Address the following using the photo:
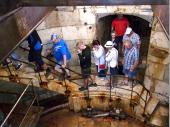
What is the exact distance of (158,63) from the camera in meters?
6.65

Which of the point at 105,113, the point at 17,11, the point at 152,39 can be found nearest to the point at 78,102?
the point at 105,113

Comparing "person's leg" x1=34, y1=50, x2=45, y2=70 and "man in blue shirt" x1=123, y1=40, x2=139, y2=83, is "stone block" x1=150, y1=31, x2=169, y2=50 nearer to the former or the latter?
"man in blue shirt" x1=123, y1=40, x2=139, y2=83

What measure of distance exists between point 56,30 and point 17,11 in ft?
18.1

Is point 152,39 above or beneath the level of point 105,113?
above

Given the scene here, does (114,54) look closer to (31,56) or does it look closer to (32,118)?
(31,56)

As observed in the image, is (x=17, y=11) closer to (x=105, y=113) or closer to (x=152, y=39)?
(x=152, y=39)

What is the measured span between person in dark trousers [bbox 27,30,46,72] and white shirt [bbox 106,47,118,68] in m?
1.93

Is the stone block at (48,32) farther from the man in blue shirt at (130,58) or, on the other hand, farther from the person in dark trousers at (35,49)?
the man in blue shirt at (130,58)

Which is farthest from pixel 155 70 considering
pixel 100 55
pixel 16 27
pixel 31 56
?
pixel 16 27

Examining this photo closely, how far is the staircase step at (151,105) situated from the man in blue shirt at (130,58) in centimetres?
89

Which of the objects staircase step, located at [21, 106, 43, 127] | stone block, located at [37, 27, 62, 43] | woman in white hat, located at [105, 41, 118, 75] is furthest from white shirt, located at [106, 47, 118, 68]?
staircase step, located at [21, 106, 43, 127]

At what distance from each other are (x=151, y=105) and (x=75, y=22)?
3.38 meters

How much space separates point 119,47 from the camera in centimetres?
852

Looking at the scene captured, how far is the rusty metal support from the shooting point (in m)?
2.22
